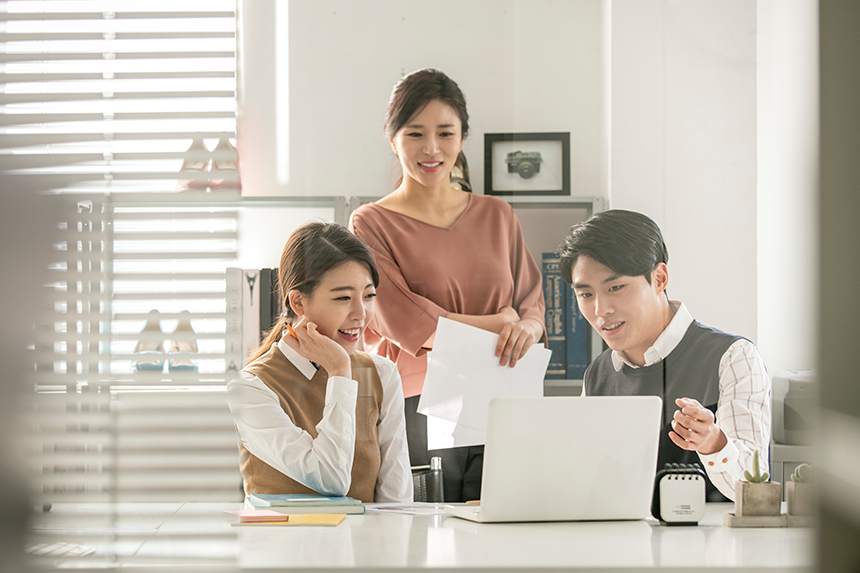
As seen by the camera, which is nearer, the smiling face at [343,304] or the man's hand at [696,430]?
the man's hand at [696,430]

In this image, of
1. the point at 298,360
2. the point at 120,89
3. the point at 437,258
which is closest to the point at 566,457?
the point at 437,258

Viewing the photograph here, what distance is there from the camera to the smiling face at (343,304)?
54.2 inches

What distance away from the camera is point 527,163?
1250 millimetres

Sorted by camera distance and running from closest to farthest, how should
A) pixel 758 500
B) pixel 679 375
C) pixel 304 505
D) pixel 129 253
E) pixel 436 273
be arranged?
pixel 129 253 → pixel 758 500 → pixel 304 505 → pixel 679 375 → pixel 436 273

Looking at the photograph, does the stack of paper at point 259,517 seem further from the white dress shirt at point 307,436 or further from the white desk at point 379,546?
the white dress shirt at point 307,436

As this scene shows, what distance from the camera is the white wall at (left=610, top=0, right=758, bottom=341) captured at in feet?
3.93

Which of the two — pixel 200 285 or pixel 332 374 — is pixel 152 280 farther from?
pixel 332 374

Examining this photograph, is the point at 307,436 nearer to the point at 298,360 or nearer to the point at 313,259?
the point at 298,360

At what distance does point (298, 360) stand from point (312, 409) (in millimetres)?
102

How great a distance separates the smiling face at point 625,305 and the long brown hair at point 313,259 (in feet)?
1.41

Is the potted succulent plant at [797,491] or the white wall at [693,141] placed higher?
the white wall at [693,141]

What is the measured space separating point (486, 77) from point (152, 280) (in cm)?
77

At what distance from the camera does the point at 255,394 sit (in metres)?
1.31

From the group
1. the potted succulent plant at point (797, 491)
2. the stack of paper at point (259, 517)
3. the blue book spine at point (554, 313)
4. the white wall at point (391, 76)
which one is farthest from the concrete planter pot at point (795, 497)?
the stack of paper at point (259, 517)
